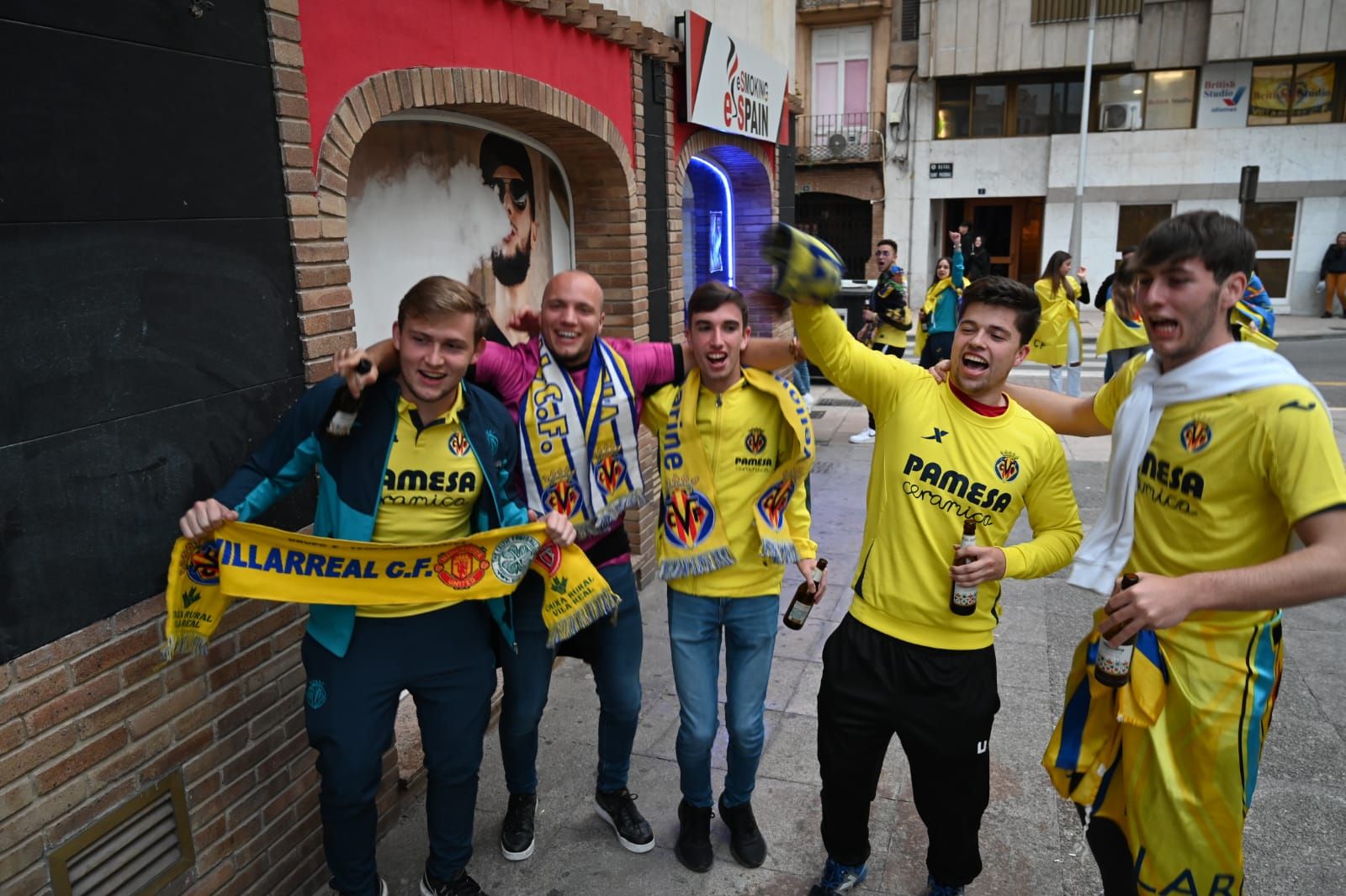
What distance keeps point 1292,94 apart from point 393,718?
27.2m

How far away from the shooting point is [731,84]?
7.64 metres

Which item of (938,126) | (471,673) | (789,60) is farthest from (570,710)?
(938,126)

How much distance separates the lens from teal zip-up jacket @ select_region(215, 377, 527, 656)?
2.92 metres

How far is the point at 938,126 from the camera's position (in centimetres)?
2516

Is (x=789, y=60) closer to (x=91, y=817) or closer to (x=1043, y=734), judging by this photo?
(x=1043, y=734)

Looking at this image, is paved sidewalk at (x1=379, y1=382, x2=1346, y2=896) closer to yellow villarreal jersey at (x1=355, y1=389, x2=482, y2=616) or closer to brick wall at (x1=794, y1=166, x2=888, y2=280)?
yellow villarreal jersey at (x1=355, y1=389, x2=482, y2=616)

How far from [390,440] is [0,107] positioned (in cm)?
130

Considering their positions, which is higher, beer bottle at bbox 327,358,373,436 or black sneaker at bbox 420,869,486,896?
beer bottle at bbox 327,358,373,436

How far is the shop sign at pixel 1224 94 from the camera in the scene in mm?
22625

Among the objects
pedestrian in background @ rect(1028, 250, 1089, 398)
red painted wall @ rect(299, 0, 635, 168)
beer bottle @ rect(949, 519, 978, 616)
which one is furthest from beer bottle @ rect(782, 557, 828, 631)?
pedestrian in background @ rect(1028, 250, 1089, 398)

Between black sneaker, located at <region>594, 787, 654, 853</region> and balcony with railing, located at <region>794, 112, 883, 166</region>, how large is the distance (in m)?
23.7

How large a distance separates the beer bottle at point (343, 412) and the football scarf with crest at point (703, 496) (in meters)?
1.13

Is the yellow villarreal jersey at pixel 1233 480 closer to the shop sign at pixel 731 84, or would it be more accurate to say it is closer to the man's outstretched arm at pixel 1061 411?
the man's outstretched arm at pixel 1061 411

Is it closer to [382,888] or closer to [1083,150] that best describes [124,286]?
[382,888]
